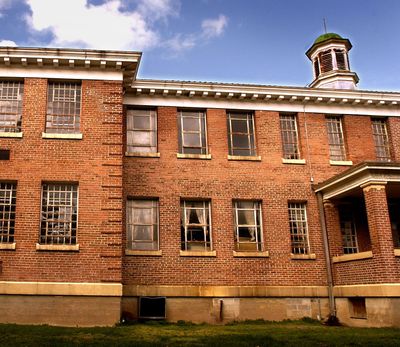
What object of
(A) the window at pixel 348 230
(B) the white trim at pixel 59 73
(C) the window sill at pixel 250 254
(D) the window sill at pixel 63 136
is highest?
(B) the white trim at pixel 59 73

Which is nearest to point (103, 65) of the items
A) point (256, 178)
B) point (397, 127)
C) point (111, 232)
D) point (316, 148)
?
point (111, 232)

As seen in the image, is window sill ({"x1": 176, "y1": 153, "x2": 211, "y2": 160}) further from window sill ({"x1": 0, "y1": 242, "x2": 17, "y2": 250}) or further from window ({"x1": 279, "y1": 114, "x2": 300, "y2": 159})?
window sill ({"x1": 0, "y1": 242, "x2": 17, "y2": 250})

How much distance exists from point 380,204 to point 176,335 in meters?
8.07

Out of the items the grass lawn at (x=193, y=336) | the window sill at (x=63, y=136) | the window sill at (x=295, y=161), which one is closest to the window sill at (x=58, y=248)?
the grass lawn at (x=193, y=336)

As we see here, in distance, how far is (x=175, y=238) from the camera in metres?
18.5

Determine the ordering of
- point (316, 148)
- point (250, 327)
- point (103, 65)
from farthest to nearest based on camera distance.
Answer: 1. point (316, 148)
2. point (103, 65)
3. point (250, 327)

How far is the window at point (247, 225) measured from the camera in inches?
754

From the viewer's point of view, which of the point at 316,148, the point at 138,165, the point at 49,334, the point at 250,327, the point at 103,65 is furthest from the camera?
the point at 316,148

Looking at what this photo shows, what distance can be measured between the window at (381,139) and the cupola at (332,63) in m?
3.73

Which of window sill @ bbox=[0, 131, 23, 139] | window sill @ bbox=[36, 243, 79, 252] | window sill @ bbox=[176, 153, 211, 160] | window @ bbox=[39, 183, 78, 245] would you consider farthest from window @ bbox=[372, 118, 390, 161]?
window sill @ bbox=[0, 131, 23, 139]

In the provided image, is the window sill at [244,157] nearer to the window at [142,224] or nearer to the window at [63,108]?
the window at [142,224]

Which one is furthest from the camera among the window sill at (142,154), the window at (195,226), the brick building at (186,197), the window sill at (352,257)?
the window sill at (142,154)

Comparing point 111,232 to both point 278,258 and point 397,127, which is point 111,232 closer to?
point 278,258

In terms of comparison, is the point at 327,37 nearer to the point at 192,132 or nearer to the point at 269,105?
the point at 269,105
